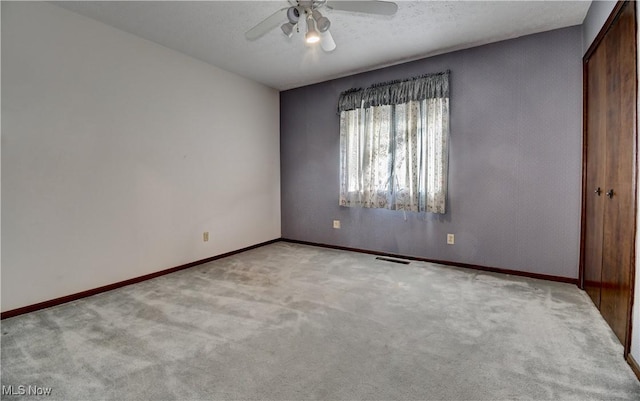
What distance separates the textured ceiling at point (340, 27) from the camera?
8.45ft

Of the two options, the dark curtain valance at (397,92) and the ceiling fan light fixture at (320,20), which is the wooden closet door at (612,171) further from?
the ceiling fan light fixture at (320,20)

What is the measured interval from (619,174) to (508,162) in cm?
127

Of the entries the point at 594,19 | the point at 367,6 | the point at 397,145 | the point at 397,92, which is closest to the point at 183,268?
the point at 397,145

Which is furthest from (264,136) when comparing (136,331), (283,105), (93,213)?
(136,331)

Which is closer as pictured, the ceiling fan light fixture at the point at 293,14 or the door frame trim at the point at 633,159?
the door frame trim at the point at 633,159

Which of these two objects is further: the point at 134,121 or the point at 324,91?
the point at 324,91

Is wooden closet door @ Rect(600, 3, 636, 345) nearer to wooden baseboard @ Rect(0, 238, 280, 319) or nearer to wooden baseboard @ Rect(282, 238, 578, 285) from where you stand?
wooden baseboard @ Rect(282, 238, 578, 285)

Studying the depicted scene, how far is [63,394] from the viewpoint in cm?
152

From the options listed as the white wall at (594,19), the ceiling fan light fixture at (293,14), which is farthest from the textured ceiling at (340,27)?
the ceiling fan light fixture at (293,14)

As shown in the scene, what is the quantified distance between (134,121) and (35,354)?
2.11 m

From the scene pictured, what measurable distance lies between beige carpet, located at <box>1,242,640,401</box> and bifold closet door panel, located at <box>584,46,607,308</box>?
0.27m

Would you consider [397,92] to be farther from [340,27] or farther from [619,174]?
[619,174]

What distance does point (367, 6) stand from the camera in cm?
207

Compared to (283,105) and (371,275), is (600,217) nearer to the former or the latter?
(371,275)
